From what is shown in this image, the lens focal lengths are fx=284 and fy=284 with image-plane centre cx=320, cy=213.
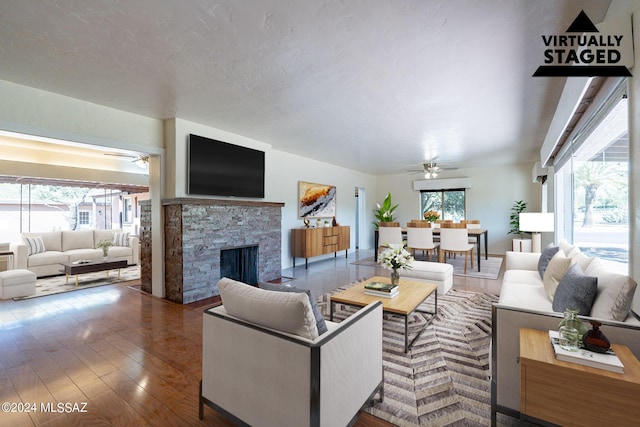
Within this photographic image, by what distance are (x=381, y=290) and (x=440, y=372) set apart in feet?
2.95

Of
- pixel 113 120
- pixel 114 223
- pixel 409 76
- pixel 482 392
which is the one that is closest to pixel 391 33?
pixel 409 76

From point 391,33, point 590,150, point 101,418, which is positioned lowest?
point 101,418

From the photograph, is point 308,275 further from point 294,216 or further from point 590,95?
point 590,95

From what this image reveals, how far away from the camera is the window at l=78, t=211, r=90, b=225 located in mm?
8453

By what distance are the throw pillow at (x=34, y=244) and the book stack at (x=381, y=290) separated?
628 cm

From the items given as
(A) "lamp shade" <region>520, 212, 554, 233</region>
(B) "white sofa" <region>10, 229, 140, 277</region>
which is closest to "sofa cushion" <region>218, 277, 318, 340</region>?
(A) "lamp shade" <region>520, 212, 554, 233</region>

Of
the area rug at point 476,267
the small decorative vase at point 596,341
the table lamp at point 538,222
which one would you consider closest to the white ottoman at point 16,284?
the area rug at point 476,267

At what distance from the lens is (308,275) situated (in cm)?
555

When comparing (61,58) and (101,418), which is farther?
(61,58)

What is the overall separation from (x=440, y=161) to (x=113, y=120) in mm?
6654

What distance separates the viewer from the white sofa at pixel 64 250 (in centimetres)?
511

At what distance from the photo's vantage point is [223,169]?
4.48 meters

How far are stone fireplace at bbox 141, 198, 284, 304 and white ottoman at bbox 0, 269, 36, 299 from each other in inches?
58.5

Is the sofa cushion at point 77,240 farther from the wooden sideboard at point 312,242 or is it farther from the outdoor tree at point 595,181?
the outdoor tree at point 595,181
